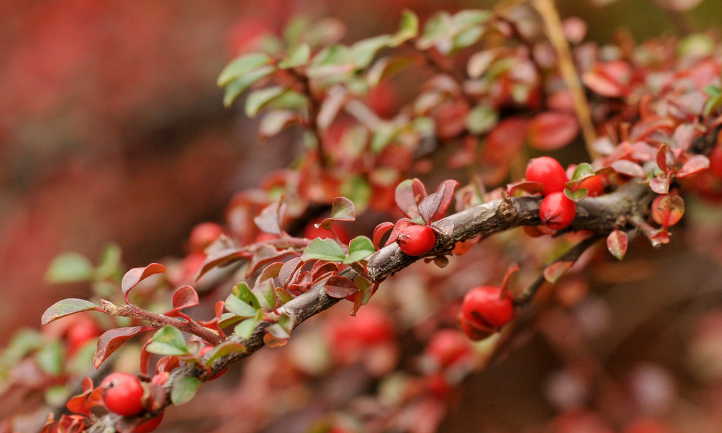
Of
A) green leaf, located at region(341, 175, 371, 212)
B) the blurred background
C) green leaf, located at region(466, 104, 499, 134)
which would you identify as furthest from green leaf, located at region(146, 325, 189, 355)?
the blurred background

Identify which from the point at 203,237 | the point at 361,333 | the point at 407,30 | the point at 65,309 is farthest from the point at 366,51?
the point at 361,333

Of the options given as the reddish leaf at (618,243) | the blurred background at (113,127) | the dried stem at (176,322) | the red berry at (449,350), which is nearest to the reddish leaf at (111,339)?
the dried stem at (176,322)

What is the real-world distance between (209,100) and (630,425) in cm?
158

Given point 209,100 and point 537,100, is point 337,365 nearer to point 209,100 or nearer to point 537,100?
point 537,100

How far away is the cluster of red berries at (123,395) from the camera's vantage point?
514 millimetres

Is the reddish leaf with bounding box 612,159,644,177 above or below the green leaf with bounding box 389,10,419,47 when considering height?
below

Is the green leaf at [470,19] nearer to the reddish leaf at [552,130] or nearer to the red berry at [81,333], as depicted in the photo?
the reddish leaf at [552,130]

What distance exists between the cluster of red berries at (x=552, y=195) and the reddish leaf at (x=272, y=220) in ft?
0.72

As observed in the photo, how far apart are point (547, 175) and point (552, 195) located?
2cm

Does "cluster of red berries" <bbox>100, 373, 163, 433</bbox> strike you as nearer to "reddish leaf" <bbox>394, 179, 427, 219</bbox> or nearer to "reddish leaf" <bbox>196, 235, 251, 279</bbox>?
"reddish leaf" <bbox>196, 235, 251, 279</bbox>

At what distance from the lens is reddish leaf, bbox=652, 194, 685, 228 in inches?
22.6

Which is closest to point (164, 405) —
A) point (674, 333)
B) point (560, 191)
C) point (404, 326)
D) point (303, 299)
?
point (303, 299)

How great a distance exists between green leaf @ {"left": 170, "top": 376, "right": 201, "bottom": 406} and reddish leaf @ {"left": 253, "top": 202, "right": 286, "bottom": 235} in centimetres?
16

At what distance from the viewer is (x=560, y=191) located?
563mm
